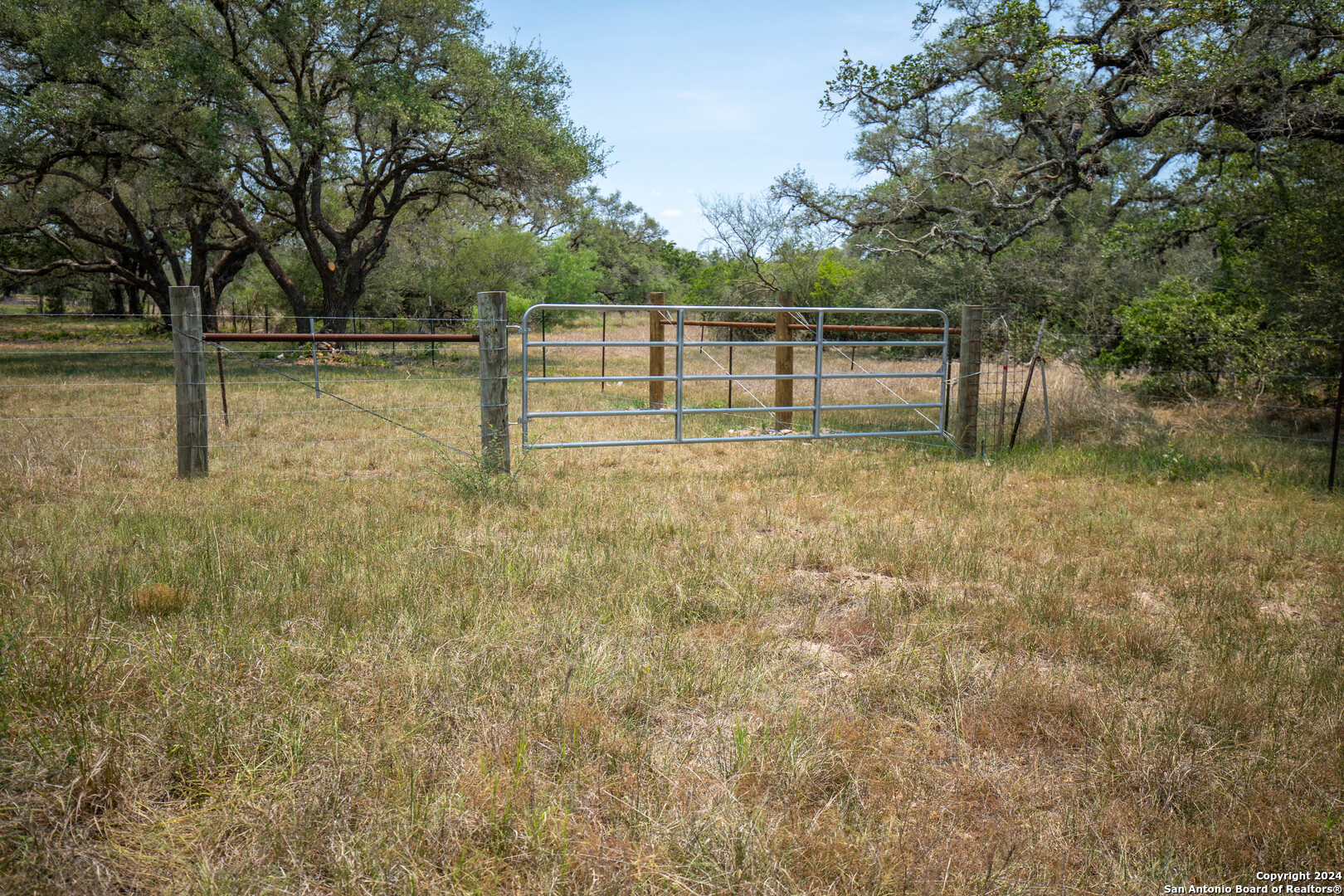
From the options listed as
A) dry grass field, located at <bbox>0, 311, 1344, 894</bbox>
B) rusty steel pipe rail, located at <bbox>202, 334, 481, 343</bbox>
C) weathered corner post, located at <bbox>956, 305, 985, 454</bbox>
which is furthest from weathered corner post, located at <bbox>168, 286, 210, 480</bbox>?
weathered corner post, located at <bbox>956, 305, 985, 454</bbox>

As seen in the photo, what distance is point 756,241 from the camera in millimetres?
31219

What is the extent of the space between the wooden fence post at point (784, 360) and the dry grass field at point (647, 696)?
440 centimetres

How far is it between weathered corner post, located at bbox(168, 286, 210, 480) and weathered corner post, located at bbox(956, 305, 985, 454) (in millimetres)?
7320

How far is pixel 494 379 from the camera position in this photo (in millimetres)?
6527

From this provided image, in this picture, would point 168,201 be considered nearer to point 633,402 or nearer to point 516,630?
point 633,402

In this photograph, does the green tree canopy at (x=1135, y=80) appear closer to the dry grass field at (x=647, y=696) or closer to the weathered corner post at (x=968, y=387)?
the weathered corner post at (x=968, y=387)

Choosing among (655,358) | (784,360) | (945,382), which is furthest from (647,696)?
(655,358)

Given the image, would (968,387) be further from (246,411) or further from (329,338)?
(246,411)

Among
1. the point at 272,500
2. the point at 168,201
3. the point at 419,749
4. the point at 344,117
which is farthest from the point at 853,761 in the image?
the point at 344,117

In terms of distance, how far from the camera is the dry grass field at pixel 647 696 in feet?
7.07

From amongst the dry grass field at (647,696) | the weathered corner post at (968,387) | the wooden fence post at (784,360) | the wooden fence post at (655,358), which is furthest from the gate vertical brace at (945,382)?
the wooden fence post at (655,358)

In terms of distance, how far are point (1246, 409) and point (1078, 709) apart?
10.1 metres

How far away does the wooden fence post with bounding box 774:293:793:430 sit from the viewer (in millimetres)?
10023

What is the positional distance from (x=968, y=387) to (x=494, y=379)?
17.4ft
